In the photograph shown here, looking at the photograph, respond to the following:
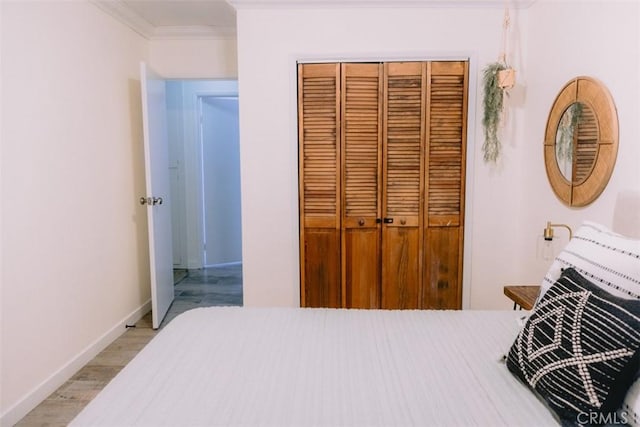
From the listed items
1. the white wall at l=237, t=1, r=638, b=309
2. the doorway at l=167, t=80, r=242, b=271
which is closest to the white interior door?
the white wall at l=237, t=1, r=638, b=309

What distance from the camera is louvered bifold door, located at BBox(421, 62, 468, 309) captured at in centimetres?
292

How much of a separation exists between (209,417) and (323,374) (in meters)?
0.38

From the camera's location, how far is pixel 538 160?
2.74m

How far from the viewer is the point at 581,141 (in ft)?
7.07

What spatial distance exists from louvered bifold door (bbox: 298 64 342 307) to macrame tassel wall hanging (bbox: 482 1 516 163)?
995mm

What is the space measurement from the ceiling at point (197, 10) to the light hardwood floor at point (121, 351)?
238 cm

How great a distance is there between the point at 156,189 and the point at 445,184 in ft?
7.15

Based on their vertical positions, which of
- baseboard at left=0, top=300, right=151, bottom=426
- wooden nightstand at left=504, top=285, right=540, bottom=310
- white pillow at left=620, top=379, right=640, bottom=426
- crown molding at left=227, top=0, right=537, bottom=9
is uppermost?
crown molding at left=227, top=0, right=537, bottom=9

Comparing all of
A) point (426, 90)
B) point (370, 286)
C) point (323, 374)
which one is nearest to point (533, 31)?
point (426, 90)

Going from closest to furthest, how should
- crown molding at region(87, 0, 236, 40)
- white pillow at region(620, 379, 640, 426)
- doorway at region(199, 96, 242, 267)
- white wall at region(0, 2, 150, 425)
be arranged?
white pillow at region(620, 379, 640, 426)
white wall at region(0, 2, 150, 425)
crown molding at region(87, 0, 236, 40)
doorway at region(199, 96, 242, 267)

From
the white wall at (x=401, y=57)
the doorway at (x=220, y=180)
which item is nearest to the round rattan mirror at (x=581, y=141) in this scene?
the white wall at (x=401, y=57)

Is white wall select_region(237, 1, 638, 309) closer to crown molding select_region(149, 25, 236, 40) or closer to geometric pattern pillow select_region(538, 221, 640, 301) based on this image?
crown molding select_region(149, 25, 236, 40)

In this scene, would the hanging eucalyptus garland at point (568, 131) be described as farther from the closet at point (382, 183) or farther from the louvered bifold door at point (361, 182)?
the louvered bifold door at point (361, 182)

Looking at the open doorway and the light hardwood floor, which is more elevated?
the open doorway
